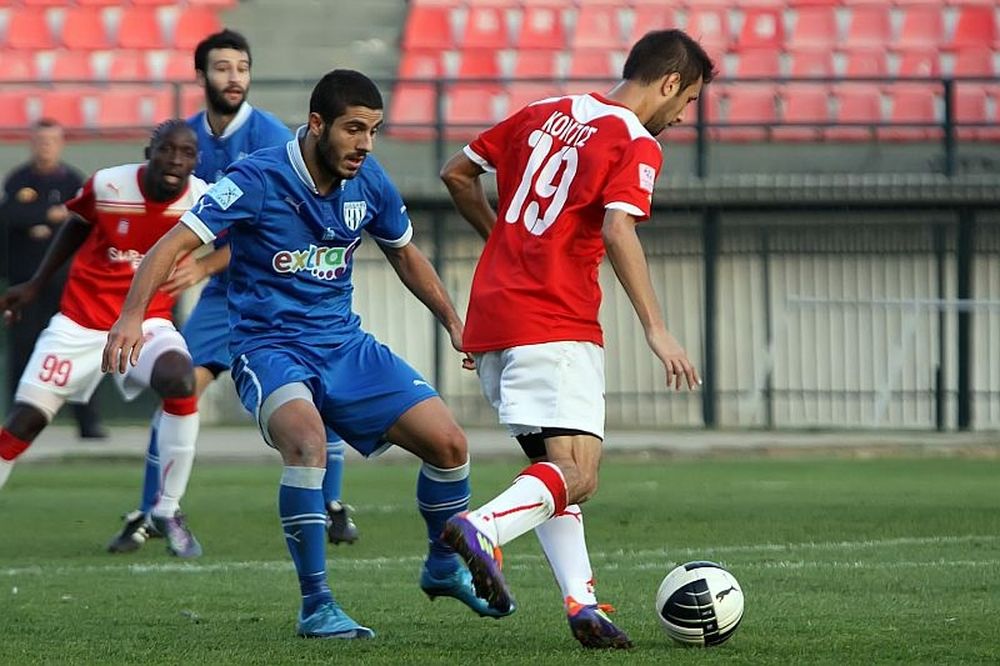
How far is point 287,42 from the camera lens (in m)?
21.1

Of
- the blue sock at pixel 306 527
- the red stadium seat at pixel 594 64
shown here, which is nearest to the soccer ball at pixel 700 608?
the blue sock at pixel 306 527

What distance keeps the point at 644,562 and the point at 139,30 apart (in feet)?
45.8

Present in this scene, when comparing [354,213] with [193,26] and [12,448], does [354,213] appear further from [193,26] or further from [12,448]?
[193,26]

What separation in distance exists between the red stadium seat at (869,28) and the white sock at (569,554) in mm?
14366

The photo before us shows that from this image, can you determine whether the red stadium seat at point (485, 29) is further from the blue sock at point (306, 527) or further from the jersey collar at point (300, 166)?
the blue sock at point (306, 527)

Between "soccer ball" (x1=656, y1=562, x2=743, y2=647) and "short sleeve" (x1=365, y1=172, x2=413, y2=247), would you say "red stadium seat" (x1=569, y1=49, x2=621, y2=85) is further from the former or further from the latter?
"soccer ball" (x1=656, y1=562, x2=743, y2=647)

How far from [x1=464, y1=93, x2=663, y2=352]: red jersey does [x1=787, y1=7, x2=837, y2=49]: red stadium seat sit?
1395cm

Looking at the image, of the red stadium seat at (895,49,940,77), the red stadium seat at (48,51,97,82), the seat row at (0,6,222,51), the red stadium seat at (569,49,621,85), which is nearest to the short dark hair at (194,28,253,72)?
the red stadium seat at (569,49,621,85)

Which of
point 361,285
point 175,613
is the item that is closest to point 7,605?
point 175,613

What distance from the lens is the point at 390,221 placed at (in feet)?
22.7

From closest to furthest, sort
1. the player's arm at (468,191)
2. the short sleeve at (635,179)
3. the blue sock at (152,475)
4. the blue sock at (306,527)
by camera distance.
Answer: the short sleeve at (635,179) < the blue sock at (306,527) < the player's arm at (468,191) < the blue sock at (152,475)

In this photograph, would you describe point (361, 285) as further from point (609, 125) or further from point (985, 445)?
point (609, 125)

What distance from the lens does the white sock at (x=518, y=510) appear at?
5594 millimetres

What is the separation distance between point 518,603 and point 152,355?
2.63 m
